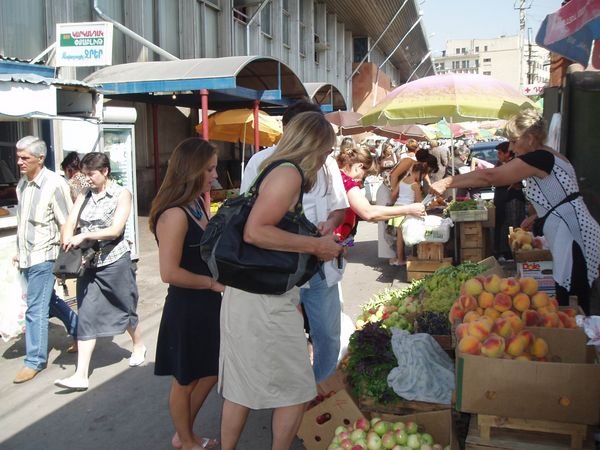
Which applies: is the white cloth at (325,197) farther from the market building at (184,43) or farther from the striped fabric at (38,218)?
the market building at (184,43)

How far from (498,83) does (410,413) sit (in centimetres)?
568

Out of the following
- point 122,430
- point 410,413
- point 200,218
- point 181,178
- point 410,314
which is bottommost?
point 122,430

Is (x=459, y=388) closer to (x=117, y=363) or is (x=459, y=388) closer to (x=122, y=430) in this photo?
(x=122, y=430)

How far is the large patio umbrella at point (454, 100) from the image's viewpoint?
24.5ft

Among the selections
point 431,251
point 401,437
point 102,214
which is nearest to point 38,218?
point 102,214

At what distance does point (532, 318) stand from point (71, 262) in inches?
138

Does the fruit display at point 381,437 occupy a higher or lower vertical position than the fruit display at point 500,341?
lower

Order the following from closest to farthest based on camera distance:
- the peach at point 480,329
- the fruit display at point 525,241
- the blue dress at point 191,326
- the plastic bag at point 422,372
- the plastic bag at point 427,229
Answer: the peach at point 480,329
the plastic bag at point 422,372
the blue dress at point 191,326
the fruit display at point 525,241
the plastic bag at point 427,229

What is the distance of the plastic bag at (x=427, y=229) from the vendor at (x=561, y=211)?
3.98 meters

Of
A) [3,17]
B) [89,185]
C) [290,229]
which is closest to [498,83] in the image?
[89,185]

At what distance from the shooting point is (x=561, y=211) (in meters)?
4.34

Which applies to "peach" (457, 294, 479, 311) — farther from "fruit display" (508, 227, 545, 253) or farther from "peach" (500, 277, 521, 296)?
"fruit display" (508, 227, 545, 253)

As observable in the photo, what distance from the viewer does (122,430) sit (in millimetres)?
4301

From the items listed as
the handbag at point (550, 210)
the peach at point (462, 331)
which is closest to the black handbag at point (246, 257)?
the peach at point (462, 331)
